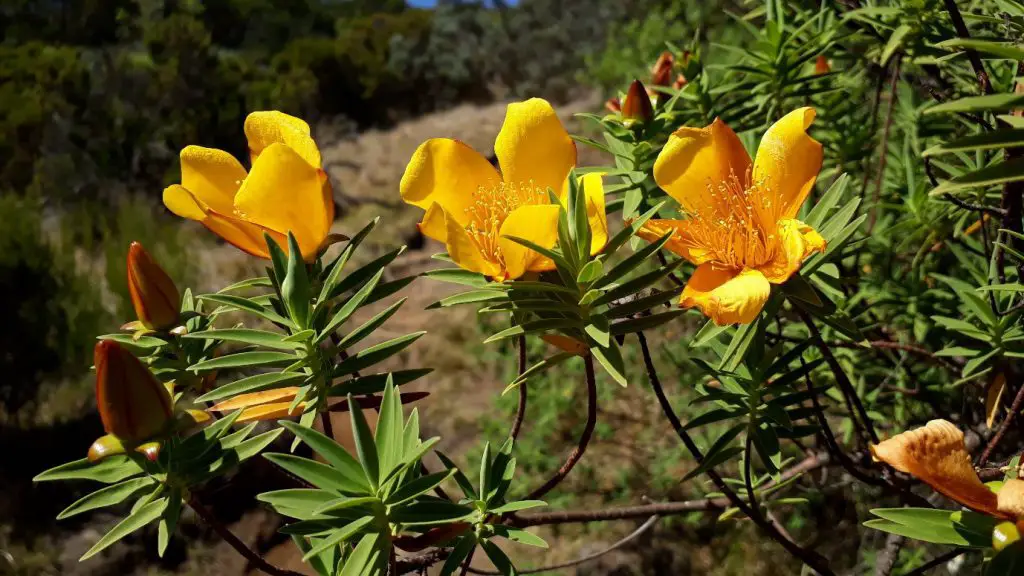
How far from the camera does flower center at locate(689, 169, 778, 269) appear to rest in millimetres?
905

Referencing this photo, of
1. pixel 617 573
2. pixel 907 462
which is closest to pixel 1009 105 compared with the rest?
pixel 907 462

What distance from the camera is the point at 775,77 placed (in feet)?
4.55

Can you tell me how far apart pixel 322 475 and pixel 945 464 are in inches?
25.0

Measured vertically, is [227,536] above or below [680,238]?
below

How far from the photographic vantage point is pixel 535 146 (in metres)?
0.96

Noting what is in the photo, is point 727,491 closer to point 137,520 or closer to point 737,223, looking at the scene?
point 737,223

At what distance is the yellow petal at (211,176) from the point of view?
99 cm

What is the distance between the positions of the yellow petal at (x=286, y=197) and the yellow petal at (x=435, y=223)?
0.16m

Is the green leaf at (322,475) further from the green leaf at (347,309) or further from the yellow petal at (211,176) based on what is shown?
the yellow petal at (211,176)

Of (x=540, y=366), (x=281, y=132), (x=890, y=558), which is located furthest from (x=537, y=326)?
(x=890, y=558)

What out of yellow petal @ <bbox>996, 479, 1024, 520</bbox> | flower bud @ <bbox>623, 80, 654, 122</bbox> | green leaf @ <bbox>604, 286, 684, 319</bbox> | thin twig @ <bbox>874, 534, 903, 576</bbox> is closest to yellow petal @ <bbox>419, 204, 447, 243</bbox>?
green leaf @ <bbox>604, 286, 684, 319</bbox>

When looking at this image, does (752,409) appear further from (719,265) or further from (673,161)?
(673,161)

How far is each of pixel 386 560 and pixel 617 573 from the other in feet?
9.64

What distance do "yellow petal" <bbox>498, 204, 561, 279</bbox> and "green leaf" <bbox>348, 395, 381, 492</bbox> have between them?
24cm
